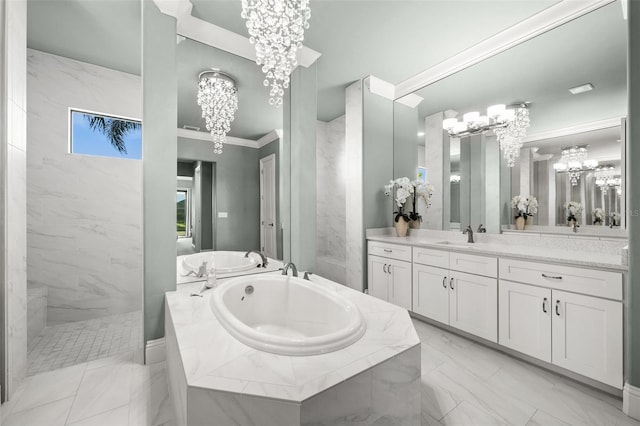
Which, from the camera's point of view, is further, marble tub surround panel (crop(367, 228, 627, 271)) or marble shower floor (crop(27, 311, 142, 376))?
marble shower floor (crop(27, 311, 142, 376))

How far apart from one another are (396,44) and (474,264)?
2184 mm

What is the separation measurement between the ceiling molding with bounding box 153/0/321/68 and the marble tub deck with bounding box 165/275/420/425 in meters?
2.25

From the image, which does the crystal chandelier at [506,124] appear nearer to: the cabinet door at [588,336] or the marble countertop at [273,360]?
the cabinet door at [588,336]

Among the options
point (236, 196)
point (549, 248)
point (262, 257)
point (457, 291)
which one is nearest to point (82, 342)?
point (262, 257)

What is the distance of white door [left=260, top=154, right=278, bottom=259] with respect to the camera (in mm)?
2664

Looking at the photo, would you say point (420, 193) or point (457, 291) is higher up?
point (420, 193)

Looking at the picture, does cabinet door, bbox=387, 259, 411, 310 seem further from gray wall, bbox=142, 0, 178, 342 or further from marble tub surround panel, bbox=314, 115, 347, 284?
gray wall, bbox=142, 0, 178, 342

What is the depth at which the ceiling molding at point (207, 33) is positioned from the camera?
6.57 ft

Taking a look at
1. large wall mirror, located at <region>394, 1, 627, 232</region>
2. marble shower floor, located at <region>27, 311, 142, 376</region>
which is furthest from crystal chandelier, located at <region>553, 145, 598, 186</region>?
marble shower floor, located at <region>27, 311, 142, 376</region>

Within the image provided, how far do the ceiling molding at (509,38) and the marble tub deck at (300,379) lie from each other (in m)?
2.66

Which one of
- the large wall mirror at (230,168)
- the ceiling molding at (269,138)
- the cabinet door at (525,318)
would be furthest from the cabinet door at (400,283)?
the ceiling molding at (269,138)

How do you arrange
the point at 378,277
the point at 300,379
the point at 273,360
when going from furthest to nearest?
the point at 378,277
the point at 273,360
the point at 300,379

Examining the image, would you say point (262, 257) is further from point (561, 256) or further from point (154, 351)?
point (561, 256)

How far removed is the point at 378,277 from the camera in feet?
10.1
